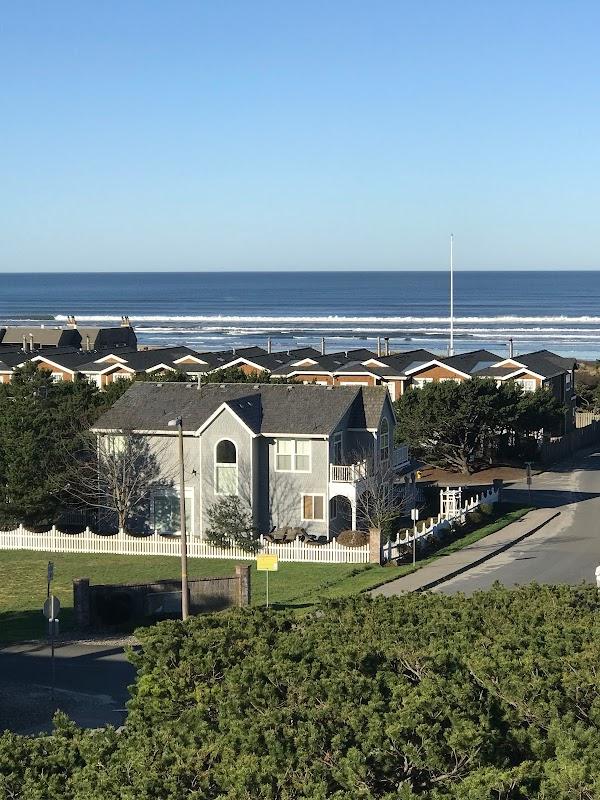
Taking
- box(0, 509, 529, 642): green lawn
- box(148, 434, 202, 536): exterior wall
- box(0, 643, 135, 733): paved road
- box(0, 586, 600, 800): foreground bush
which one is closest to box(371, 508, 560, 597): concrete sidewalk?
box(0, 509, 529, 642): green lawn

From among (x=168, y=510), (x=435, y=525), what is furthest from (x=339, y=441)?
(x=168, y=510)

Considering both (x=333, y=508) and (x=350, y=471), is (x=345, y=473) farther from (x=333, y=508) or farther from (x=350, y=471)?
(x=333, y=508)

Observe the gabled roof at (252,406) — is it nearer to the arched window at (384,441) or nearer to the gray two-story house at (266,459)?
the gray two-story house at (266,459)

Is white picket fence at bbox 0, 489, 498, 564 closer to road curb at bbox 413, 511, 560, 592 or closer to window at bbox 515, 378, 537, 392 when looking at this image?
road curb at bbox 413, 511, 560, 592

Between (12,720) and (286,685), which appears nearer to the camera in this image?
(286,685)

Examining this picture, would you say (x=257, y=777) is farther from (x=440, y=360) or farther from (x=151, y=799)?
(x=440, y=360)

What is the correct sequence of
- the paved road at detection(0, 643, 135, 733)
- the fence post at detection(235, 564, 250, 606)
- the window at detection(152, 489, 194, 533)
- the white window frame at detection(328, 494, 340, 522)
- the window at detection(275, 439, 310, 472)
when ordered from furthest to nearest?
the window at detection(152, 489, 194, 533), the window at detection(275, 439, 310, 472), the white window frame at detection(328, 494, 340, 522), the fence post at detection(235, 564, 250, 606), the paved road at detection(0, 643, 135, 733)

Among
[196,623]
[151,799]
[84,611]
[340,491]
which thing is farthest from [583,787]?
[340,491]
